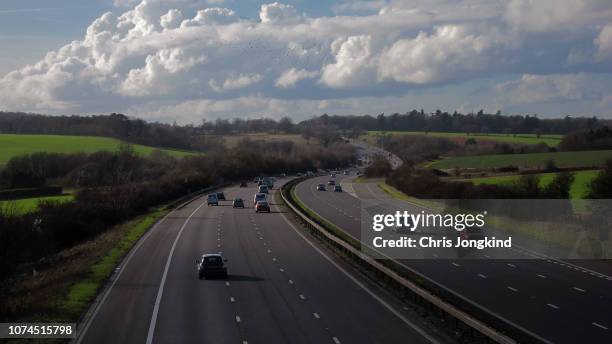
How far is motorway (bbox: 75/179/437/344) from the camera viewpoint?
2028 centimetres

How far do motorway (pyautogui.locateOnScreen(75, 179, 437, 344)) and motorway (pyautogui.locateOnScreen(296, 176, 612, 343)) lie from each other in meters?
3.05

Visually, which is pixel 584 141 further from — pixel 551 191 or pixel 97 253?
pixel 97 253

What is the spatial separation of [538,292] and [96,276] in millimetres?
17089

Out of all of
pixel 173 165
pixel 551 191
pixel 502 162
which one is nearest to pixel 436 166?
pixel 502 162

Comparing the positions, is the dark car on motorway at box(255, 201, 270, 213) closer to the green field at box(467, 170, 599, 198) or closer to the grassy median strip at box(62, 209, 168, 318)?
the grassy median strip at box(62, 209, 168, 318)

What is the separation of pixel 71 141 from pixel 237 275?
128443 millimetres

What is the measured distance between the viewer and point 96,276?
32.0 meters

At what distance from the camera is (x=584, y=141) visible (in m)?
115

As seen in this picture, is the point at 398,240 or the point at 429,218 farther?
the point at 429,218

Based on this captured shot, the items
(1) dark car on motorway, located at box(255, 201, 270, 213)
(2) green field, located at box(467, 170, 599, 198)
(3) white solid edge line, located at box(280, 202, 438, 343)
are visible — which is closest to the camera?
(3) white solid edge line, located at box(280, 202, 438, 343)

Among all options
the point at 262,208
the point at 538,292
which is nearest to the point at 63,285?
the point at 538,292

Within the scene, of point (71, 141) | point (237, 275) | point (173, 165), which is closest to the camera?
point (237, 275)

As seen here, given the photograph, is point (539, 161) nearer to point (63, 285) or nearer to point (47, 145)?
point (63, 285)

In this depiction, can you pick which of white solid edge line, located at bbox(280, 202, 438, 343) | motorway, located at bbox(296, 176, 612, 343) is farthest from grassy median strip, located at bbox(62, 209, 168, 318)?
motorway, located at bbox(296, 176, 612, 343)
